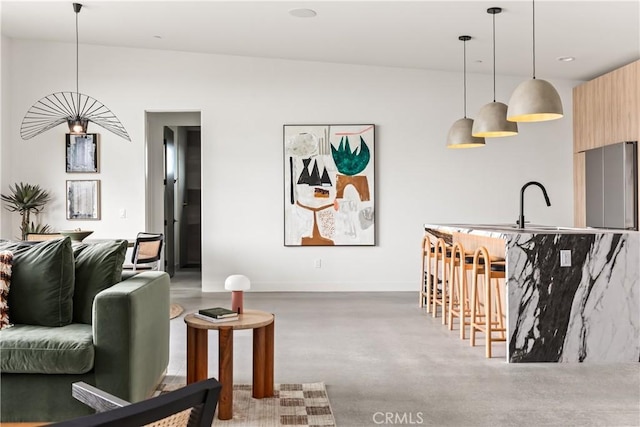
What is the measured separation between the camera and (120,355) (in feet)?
8.66

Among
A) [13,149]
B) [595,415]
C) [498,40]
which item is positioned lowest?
[595,415]

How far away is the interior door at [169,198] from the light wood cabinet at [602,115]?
18.6 ft

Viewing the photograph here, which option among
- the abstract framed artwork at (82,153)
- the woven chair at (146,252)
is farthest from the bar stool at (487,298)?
the abstract framed artwork at (82,153)

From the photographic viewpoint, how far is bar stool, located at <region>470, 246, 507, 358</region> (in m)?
3.96

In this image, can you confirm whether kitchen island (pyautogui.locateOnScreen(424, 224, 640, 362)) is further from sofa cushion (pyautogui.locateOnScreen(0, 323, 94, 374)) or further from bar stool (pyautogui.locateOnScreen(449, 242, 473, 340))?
sofa cushion (pyautogui.locateOnScreen(0, 323, 94, 374))

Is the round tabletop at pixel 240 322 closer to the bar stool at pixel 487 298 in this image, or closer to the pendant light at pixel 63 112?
the bar stool at pixel 487 298

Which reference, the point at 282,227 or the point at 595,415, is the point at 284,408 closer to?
the point at 595,415

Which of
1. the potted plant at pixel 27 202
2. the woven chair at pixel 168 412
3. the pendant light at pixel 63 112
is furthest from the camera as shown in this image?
the pendant light at pixel 63 112

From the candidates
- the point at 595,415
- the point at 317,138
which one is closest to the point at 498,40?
the point at 317,138

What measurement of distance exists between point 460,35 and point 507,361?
11.1 ft

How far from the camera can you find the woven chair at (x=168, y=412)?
87 centimetres

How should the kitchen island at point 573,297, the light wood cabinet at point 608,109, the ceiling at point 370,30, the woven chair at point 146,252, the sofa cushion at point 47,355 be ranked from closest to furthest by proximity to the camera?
1. the sofa cushion at point 47,355
2. the kitchen island at point 573,297
3. the ceiling at point 370,30
4. the woven chair at point 146,252
5. the light wood cabinet at point 608,109

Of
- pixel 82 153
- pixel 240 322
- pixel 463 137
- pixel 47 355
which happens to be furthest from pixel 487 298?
pixel 82 153

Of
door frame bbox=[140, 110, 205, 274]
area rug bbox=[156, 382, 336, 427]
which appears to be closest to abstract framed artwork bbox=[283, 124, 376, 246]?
door frame bbox=[140, 110, 205, 274]
